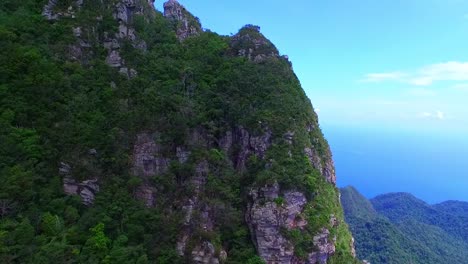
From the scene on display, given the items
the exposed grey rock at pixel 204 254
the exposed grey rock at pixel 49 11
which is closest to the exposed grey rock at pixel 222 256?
the exposed grey rock at pixel 204 254

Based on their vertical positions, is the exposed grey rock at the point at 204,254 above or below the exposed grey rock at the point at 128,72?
below

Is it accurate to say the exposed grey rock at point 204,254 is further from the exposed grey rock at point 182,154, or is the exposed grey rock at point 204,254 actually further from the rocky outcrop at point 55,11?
the rocky outcrop at point 55,11

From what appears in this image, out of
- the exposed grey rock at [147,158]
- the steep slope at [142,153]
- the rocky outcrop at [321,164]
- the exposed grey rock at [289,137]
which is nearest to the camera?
the steep slope at [142,153]

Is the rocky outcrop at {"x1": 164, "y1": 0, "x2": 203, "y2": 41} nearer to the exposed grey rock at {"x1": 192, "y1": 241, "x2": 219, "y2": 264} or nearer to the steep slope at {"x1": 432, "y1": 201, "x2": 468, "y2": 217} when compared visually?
the exposed grey rock at {"x1": 192, "y1": 241, "x2": 219, "y2": 264}

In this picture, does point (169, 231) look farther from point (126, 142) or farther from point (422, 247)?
point (422, 247)

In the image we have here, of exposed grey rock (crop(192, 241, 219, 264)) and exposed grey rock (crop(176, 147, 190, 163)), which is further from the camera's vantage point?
exposed grey rock (crop(176, 147, 190, 163))

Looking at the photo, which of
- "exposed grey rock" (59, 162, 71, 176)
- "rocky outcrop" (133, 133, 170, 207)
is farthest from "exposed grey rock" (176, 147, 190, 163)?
"exposed grey rock" (59, 162, 71, 176)
